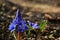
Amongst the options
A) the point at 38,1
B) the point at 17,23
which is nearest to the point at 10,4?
the point at 38,1

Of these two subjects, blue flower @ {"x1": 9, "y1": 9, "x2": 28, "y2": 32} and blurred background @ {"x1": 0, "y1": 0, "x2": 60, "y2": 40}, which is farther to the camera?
blurred background @ {"x1": 0, "y1": 0, "x2": 60, "y2": 40}

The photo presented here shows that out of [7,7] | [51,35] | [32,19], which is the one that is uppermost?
[7,7]

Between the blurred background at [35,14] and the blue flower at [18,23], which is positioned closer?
the blue flower at [18,23]

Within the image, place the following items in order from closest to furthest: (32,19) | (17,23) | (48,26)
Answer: (17,23) → (48,26) → (32,19)

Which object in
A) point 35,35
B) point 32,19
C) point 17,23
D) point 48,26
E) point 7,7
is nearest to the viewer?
point 17,23

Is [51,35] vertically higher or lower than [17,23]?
lower

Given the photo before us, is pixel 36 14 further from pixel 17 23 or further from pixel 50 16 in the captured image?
pixel 17 23

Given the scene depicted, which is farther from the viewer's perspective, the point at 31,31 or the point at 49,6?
the point at 49,6

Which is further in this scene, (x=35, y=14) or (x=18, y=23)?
(x=35, y=14)
